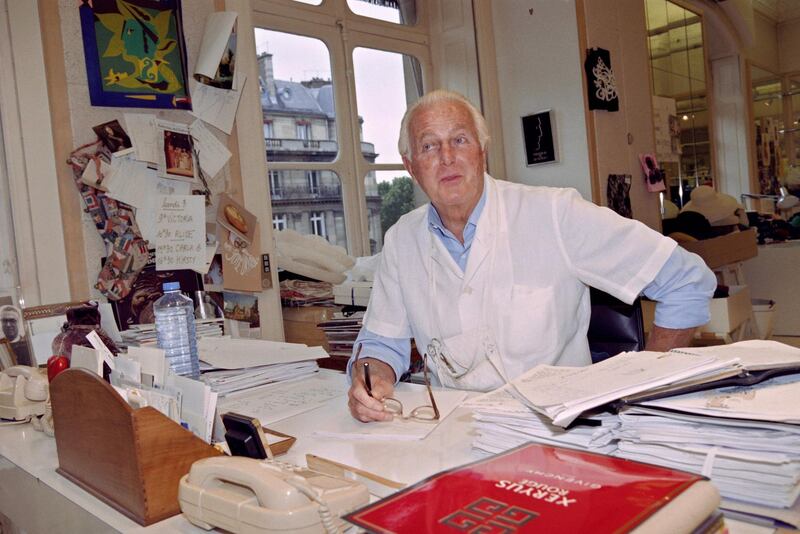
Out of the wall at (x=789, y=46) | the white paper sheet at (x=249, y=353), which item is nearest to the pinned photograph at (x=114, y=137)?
the white paper sheet at (x=249, y=353)

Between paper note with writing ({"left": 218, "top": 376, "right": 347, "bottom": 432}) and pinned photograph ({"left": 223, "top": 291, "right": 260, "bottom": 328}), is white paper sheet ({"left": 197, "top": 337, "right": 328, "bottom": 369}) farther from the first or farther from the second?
pinned photograph ({"left": 223, "top": 291, "right": 260, "bottom": 328})

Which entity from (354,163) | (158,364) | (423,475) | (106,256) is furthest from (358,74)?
(423,475)

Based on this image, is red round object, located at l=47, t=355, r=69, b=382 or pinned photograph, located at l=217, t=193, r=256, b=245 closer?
red round object, located at l=47, t=355, r=69, b=382

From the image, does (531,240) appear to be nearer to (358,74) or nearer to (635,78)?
(358,74)

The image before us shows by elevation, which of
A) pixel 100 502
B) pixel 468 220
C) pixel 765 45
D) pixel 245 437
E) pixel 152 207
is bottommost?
pixel 100 502

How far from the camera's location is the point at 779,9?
7535 mm

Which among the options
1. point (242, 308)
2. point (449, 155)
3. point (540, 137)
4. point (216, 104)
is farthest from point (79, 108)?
point (540, 137)

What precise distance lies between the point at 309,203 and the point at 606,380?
2.58 meters

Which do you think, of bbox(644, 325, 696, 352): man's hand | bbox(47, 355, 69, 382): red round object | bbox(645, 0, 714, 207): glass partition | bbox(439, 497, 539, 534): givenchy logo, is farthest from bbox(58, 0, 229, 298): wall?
bbox(645, 0, 714, 207): glass partition

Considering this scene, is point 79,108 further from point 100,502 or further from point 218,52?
point 100,502

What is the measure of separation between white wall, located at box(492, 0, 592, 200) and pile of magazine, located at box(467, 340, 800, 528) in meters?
2.83

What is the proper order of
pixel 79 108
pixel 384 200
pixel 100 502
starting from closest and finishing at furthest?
pixel 100 502
pixel 79 108
pixel 384 200

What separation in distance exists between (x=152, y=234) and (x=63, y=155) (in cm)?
37

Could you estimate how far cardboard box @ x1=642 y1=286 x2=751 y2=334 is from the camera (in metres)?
3.18
